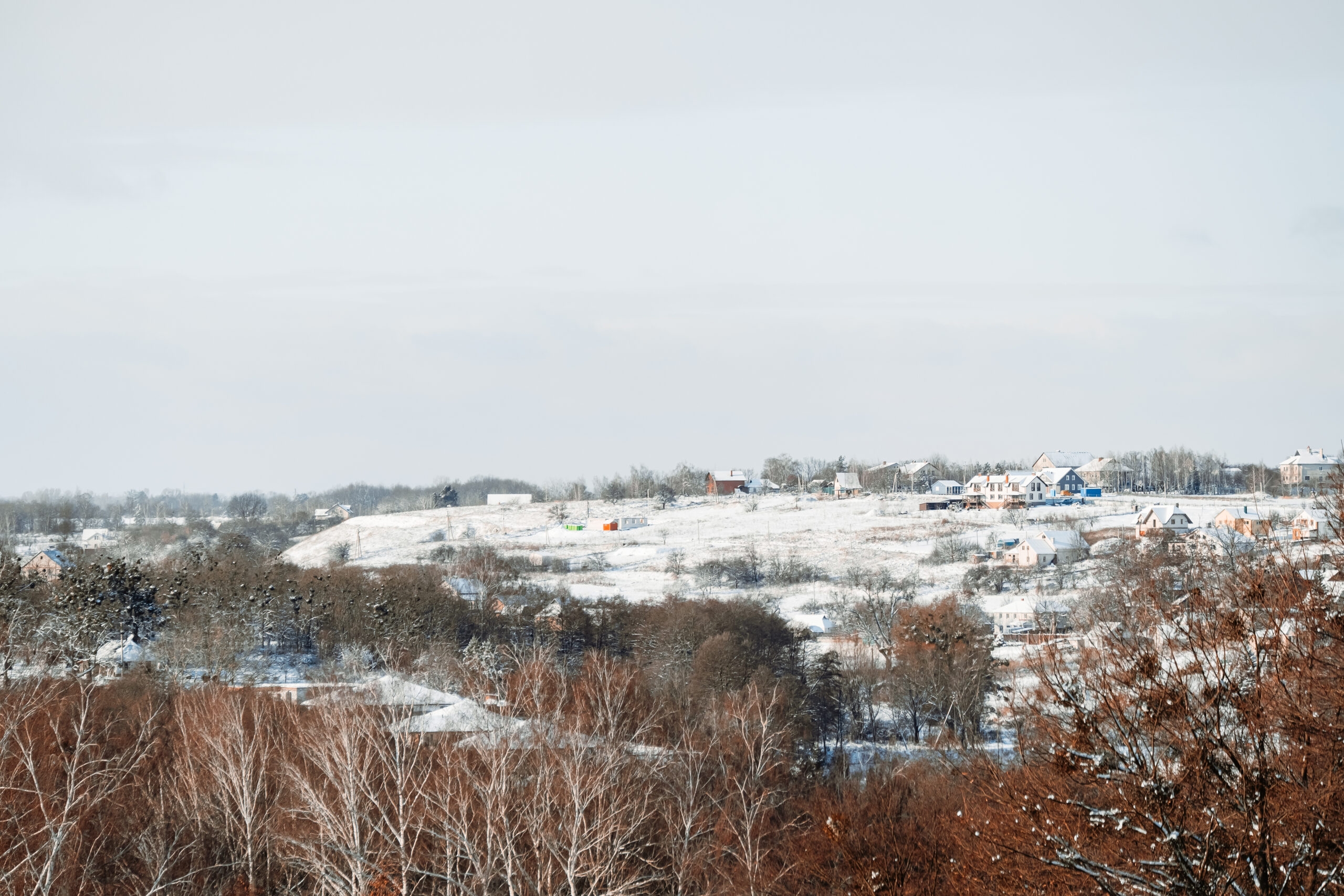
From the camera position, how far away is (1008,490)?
429 feet

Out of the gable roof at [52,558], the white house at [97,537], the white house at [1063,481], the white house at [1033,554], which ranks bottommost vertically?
the white house at [1033,554]

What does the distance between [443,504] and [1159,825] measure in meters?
171

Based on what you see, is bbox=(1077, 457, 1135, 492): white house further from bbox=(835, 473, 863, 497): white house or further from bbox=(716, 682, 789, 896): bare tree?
bbox=(716, 682, 789, 896): bare tree

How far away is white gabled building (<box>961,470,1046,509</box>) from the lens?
418 ft

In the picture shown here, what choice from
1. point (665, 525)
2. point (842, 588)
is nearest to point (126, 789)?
point (842, 588)

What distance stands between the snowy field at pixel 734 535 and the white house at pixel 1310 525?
17.2 ft

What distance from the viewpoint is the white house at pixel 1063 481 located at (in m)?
135

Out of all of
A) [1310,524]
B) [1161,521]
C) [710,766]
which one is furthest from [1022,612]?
[710,766]

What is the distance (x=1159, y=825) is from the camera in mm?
10453

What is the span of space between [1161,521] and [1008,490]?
34.0m

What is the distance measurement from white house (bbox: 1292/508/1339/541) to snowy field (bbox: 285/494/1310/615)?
17.2 feet

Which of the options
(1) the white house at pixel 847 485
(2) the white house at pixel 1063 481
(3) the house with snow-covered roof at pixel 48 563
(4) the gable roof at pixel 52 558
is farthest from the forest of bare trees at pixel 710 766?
(1) the white house at pixel 847 485

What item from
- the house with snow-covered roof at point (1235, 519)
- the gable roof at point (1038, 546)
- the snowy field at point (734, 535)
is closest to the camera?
the house with snow-covered roof at point (1235, 519)

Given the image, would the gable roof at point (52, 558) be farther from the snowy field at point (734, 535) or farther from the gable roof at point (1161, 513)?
the gable roof at point (1161, 513)
